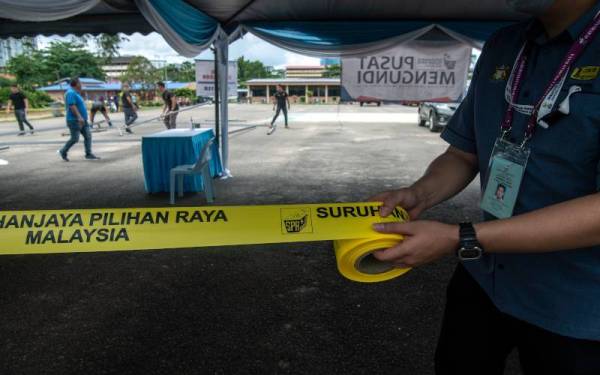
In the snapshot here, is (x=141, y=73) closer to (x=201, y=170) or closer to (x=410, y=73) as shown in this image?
(x=410, y=73)

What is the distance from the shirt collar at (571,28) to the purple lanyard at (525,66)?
0.04 ft

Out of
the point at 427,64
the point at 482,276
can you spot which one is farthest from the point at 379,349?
the point at 427,64

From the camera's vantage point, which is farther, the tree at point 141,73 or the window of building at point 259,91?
the window of building at point 259,91

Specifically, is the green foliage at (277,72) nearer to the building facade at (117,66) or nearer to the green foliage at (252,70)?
the green foliage at (252,70)

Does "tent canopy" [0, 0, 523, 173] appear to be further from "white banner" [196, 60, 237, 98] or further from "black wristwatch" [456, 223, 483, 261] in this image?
"black wristwatch" [456, 223, 483, 261]

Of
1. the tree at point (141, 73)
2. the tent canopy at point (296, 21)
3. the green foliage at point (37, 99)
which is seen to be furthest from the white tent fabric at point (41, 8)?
the tree at point (141, 73)

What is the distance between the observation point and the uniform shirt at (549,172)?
879mm

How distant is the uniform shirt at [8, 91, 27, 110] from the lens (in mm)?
13117

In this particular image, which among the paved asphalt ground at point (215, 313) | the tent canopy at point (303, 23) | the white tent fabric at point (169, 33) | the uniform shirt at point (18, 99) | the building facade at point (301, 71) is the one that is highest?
the building facade at point (301, 71)

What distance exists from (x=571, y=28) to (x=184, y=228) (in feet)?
3.93

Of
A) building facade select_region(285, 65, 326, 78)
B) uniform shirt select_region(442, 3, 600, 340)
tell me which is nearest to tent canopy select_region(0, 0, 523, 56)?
uniform shirt select_region(442, 3, 600, 340)

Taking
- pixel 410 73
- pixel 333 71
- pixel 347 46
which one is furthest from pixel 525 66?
pixel 333 71

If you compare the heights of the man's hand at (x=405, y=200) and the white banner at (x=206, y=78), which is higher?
the white banner at (x=206, y=78)

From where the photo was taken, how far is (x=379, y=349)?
7.95 feet
